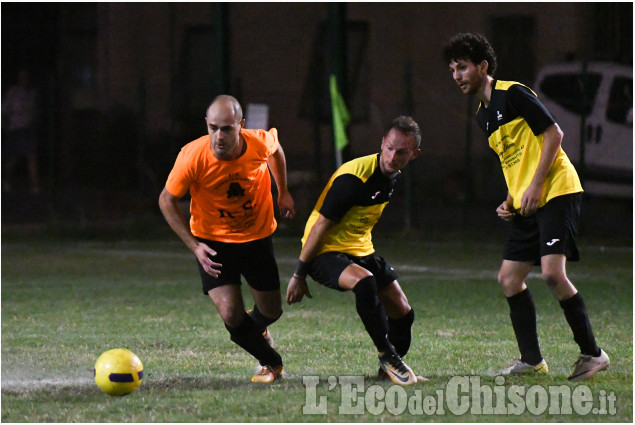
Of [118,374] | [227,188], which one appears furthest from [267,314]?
[118,374]

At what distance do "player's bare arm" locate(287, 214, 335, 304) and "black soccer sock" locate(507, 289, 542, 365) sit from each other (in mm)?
1227

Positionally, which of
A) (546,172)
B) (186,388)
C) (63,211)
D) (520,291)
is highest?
(546,172)

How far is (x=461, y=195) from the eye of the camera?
19.2 meters

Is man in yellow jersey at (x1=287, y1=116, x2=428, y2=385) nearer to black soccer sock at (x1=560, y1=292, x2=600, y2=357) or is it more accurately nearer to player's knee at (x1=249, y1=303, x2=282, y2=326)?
player's knee at (x1=249, y1=303, x2=282, y2=326)

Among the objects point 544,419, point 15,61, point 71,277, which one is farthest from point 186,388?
point 15,61

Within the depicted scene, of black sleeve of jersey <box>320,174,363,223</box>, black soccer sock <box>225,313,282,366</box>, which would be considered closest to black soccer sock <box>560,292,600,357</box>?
black sleeve of jersey <box>320,174,363,223</box>

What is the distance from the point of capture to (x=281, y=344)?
801 centimetres

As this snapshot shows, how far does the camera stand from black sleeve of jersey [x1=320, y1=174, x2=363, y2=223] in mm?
6438

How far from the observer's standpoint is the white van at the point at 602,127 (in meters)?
17.0

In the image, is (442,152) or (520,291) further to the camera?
(442,152)

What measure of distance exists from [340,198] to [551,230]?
1196 mm

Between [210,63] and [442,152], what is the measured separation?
766 centimetres

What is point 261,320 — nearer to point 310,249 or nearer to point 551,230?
point 310,249

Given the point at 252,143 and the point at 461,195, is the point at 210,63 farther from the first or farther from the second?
the point at 252,143
